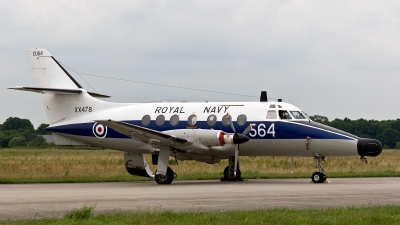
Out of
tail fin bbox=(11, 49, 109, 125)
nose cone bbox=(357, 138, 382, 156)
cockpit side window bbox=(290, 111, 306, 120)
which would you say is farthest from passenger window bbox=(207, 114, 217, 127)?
nose cone bbox=(357, 138, 382, 156)

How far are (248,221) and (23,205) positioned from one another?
6.61 meters

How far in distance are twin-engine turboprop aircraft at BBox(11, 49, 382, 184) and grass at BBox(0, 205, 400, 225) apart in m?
10.4

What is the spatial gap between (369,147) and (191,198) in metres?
9.66

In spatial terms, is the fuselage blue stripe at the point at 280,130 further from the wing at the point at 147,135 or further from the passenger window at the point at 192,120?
the wing at the point at 147,135

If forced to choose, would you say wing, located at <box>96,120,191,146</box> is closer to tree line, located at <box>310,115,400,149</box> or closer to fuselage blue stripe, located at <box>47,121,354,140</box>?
fuselage blue stripe, located at <box>47,121,354,140</box>

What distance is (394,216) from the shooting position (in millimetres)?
15211

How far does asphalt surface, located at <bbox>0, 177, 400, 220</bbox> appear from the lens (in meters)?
17.1

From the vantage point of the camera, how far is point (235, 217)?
1475 centimetres

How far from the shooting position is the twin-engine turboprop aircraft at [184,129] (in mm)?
26734

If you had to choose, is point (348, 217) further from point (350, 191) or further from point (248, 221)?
point (350, 191)

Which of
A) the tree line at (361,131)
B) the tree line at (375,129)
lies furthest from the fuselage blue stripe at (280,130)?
the tree line at (375,129)

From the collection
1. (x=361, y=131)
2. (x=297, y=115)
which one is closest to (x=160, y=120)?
(x=297, y=115)

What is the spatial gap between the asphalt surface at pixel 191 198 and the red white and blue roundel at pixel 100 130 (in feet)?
23.4

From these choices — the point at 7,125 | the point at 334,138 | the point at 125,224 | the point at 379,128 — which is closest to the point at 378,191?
the point at 334,138
